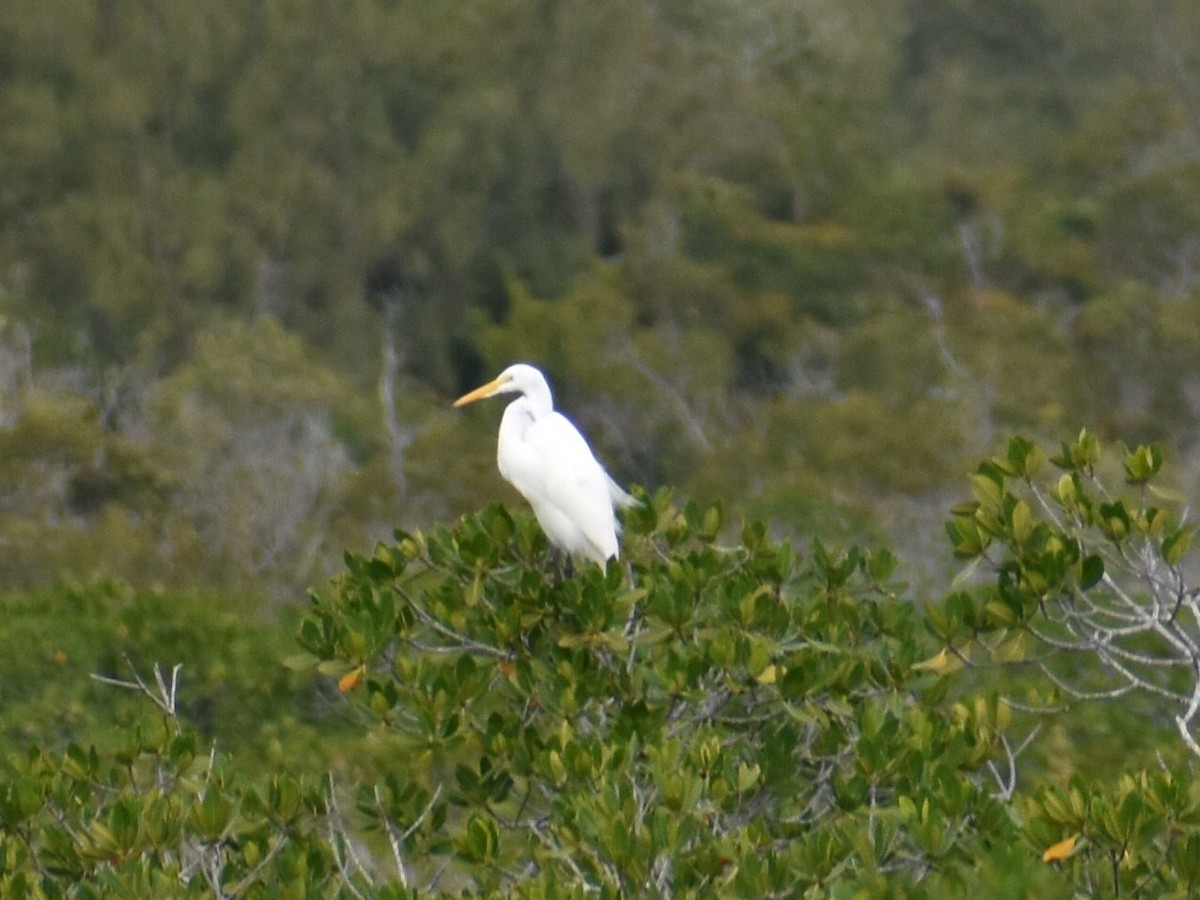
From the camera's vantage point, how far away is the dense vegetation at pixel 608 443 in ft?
12.6

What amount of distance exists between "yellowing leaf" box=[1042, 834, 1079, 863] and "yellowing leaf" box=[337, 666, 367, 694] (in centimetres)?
140

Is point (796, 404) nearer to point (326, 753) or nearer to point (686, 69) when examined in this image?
point (686, 69)

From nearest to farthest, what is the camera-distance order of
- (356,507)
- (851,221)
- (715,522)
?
(715,522), (356,507), (851,221)

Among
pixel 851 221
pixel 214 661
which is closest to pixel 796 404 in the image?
pixel 851 221

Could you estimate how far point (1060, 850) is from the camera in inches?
125

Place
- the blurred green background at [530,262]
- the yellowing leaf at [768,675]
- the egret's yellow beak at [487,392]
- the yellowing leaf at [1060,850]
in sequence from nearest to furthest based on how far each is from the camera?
1. the yellowing leaf at [1060,850]
2. the yellowing leaf at [768,675]
3. the egret's yellow beak at [487,392]
4. the blurred green background at [530,262]

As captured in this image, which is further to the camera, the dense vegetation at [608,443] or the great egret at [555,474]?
the great egret at [555,474]

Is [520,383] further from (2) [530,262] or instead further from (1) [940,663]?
(2) [530,262]

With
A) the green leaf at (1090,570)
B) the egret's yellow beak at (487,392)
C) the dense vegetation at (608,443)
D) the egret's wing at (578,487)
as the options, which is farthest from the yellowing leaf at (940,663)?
the egret's yellow beak at (487,392)

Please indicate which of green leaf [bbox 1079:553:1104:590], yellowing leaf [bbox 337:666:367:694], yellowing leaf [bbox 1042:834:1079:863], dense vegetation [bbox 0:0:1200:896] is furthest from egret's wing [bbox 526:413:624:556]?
yellowing leaf [bbox 1042:834:1079:863]

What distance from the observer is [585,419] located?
21.9 meters

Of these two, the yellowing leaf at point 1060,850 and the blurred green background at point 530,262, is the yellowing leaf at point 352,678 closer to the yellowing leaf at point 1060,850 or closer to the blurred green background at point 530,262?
the yellowing leaf at point 1060,850

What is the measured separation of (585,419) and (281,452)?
194 inches

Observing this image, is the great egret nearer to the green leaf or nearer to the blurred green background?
the green leaf
